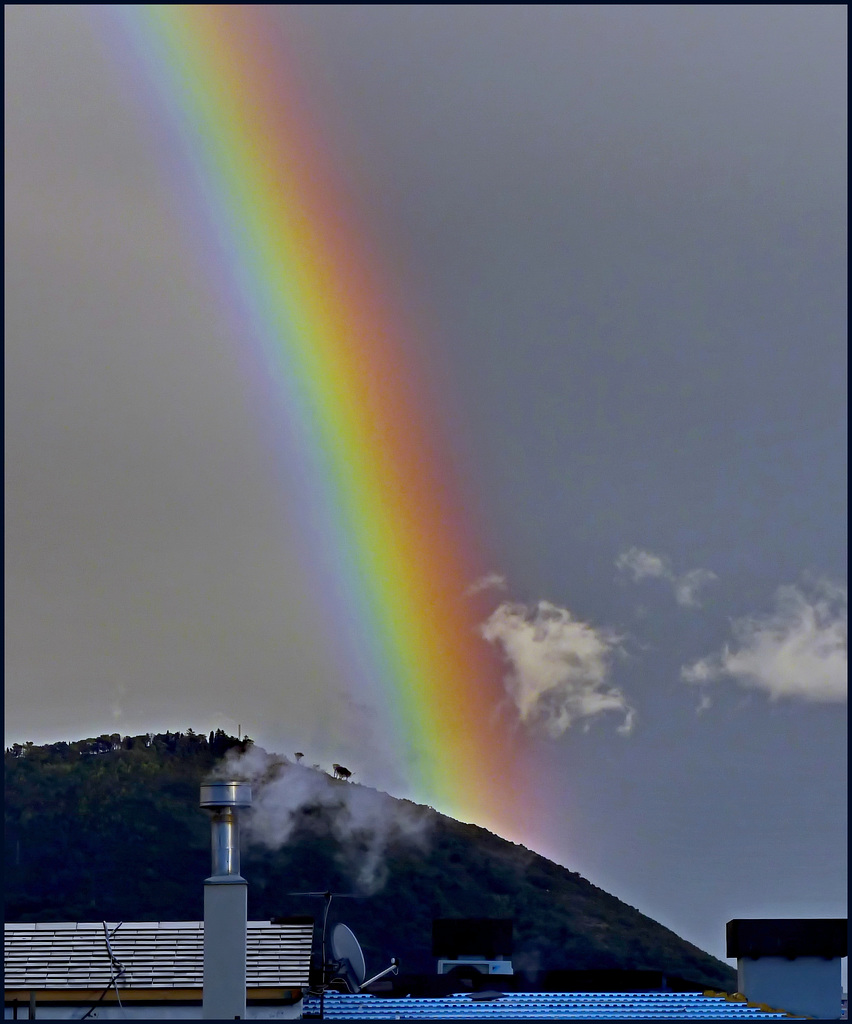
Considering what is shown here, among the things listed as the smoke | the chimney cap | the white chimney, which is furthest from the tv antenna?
the smoke

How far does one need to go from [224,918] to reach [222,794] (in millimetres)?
1393

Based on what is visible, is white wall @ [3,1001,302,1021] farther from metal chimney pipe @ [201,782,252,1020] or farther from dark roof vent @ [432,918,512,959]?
dark roof vent @ [432,918,512,959]

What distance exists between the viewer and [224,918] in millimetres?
18797

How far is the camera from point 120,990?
25.5 metres

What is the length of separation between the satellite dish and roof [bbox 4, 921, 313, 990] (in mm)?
445

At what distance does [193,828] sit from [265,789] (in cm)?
2470

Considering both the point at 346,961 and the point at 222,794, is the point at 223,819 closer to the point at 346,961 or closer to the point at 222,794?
the point at 222,794

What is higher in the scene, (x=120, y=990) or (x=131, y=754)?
(x=131, y=754)

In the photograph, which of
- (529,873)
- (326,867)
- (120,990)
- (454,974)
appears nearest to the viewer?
(120,990)

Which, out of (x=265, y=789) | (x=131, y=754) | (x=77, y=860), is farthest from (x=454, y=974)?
(x=265, y=789)

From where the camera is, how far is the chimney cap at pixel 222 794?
19031 mm

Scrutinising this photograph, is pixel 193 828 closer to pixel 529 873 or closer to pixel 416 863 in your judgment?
pixel 416 863

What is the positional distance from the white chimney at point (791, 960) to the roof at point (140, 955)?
916 centimetres

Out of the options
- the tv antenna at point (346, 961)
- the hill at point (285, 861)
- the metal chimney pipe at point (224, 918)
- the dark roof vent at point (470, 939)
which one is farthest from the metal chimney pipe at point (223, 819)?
the hill at point (285, 861)
